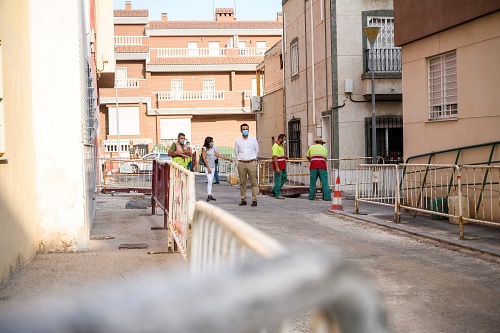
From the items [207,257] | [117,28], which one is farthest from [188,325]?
[117,28]

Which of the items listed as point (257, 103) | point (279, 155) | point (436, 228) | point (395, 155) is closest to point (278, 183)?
point (279, 155)

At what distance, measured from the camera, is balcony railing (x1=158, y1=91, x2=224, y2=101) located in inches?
2564

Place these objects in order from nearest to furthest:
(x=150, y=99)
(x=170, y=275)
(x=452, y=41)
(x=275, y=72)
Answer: (x=170, y=275)
(x=452, y=41)
(x=275, y=72)
(x=150, y=99)

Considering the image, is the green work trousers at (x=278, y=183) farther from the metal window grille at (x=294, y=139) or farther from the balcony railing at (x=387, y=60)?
the metal window grille at (x=294, y=139)

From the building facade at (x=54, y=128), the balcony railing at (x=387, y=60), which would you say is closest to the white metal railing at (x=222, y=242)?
the building facade at (x=54, y=128)

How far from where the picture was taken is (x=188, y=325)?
103cm

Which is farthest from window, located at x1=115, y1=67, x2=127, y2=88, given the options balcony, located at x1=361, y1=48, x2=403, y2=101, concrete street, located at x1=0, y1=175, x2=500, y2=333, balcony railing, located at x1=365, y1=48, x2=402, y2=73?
concrete street, located at x1=0, y1=175, x2=500, y2=333

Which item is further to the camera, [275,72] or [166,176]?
[275,72]

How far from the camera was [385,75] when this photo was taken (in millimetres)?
26969

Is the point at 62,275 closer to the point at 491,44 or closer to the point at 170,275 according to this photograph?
the point at 170,275

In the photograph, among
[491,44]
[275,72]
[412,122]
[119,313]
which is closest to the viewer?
[119,313]

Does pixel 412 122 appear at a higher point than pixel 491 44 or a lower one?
lower

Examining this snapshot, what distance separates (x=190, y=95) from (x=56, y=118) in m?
55.5

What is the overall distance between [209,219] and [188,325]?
3.31 metres
